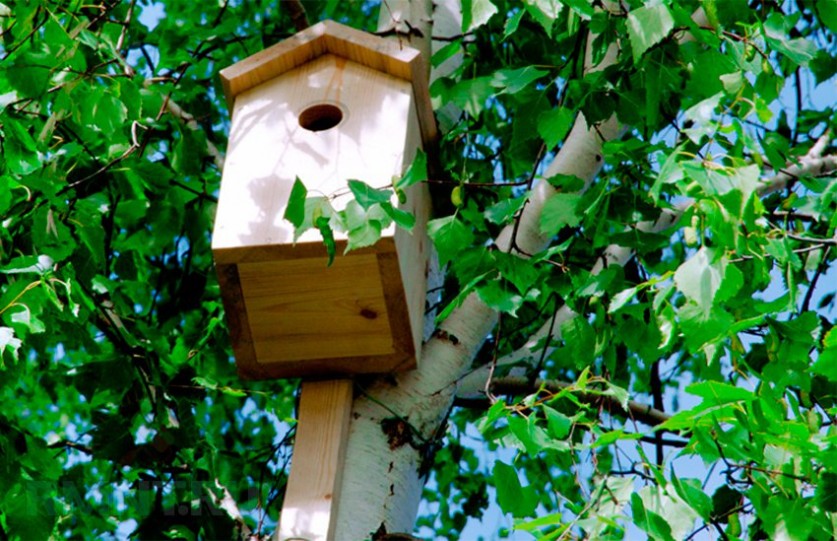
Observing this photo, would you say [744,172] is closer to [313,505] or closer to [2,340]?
[313,505]

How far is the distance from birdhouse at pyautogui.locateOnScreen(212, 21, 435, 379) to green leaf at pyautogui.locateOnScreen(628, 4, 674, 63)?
0.56 meters

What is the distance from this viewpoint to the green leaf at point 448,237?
231cm

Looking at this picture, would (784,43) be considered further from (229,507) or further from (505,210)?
(229,507)

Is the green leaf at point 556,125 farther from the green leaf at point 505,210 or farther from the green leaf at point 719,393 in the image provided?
the green leaf at point 719,393

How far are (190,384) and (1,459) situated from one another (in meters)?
0.54

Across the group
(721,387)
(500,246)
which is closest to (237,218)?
(500,246)

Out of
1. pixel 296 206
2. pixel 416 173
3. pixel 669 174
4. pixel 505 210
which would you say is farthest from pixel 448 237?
pixel 669 174

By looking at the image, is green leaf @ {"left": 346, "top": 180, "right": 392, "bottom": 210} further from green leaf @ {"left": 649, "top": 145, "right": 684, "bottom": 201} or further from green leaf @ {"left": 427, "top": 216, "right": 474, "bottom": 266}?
green leaf @ {"left": 649, "top": 145, "right": 684, "bottom": 201}

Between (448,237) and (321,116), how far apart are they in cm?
52

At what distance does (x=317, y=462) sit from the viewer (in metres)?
2.38

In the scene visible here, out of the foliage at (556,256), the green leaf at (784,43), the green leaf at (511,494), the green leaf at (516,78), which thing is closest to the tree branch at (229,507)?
the foliage at (556,256)

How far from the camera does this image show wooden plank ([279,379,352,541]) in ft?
7.54

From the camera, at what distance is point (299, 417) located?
98.0 inches

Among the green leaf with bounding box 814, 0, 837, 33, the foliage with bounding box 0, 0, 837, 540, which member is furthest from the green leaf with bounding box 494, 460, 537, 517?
the green leaf with bounding box 814, 0, 837, 33
